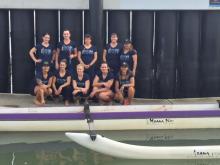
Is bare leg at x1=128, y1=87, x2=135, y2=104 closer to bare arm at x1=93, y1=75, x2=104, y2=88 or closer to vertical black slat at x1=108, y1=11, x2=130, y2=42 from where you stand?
bare arm at x1=93, y1=75, x2=104, y2=88

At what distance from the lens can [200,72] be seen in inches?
392

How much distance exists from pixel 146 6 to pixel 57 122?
3102 millimetres

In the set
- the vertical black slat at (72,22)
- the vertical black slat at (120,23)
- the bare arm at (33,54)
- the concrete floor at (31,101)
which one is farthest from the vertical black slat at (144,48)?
the bare arm at (33,54)

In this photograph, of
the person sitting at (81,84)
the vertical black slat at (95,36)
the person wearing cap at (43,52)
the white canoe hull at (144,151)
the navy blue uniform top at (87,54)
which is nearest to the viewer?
the white canoe hull at (144,151)

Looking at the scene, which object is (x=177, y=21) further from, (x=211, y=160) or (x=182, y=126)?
(x=211, y=160)

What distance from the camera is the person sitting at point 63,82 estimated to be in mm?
8814

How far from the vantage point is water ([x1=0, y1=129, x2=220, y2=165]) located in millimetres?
7102

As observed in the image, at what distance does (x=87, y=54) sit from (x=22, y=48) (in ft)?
5.12

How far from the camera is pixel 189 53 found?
32.3ft

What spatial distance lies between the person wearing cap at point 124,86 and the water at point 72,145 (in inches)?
32.9

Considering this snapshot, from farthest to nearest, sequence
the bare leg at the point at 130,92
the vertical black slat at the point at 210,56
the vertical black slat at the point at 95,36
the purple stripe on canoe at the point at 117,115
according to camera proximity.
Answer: the vertical black slat at the point at 210,56
the vertical black slat at the point at 95,36
the bare leg at the point at 130,92
the purple stripe on canoe at the point at 117,115

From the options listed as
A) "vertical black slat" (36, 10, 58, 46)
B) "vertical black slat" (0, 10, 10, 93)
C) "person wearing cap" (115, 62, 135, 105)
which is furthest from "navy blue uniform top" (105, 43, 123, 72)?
"vertical black slat" (0, 10, 10, 93)

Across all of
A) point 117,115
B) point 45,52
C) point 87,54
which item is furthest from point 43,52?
point 117,115

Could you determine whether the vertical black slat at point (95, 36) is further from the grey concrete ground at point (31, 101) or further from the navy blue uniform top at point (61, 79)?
the grey concrete ground at point (31, 101)
